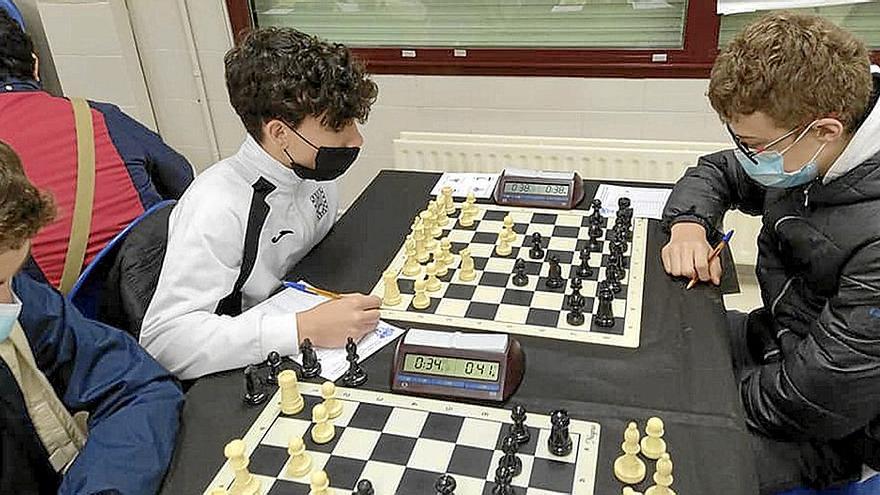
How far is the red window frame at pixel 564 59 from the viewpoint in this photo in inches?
93.4

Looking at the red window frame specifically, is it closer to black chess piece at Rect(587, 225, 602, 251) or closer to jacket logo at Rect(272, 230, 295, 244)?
black chess piece at Rect(587, 225, 602, 251)

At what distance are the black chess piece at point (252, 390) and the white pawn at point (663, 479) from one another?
62 centimetres

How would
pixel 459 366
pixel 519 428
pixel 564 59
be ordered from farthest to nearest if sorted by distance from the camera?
pixel 564 59 → pixel 459 366 → pixel 519 428

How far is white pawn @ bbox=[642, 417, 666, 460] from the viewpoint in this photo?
99 centimetres

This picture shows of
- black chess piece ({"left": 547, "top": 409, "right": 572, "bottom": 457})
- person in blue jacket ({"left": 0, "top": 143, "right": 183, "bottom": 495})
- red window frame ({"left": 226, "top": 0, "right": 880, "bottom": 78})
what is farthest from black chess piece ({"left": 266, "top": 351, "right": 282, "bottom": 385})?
red window frame ({"left": 226, "top": 0, "right": 880, "bottom": 78})

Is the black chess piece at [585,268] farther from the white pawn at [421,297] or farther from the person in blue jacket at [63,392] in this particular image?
the person in blue jacket at [63,392]

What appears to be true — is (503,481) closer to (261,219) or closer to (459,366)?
(459,366)

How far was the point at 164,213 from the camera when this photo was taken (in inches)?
60.0

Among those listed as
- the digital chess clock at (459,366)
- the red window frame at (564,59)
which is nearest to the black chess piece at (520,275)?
the digital chess clock at (459,366)

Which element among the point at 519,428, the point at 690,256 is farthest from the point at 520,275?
the point at 519,428

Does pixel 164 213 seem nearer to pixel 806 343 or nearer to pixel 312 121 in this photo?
pixel 312 121

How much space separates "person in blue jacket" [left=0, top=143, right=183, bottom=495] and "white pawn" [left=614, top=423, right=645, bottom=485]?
0.65 m

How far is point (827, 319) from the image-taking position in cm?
115

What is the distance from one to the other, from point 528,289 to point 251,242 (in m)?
0.57
